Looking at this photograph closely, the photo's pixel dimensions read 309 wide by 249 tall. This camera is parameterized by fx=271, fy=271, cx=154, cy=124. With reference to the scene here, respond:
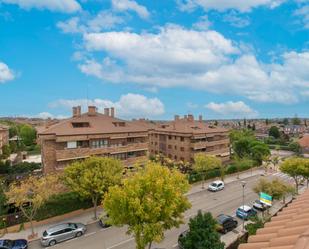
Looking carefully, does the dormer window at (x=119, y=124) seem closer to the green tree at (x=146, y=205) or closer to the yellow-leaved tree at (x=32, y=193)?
the yellow-leaved tree at (x=32, y=193)

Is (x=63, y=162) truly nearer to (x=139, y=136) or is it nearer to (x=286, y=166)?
(x=139, y=136)

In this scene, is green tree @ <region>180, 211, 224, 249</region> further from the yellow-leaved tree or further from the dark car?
the yellow-leaved tree

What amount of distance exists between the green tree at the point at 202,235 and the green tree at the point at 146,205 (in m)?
1.76

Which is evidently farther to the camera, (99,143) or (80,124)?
(80,124)

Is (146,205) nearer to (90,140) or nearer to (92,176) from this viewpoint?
(92,176)

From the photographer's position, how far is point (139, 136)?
47656mm

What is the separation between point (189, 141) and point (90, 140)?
2500 cm

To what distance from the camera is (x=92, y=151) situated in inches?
1598

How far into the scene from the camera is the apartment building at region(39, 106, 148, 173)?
37719 mm

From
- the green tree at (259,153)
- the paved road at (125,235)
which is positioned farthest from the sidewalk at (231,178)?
the paved road at (125,235)

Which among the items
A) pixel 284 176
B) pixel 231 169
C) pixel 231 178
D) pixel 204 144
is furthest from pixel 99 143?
pixel 284 176

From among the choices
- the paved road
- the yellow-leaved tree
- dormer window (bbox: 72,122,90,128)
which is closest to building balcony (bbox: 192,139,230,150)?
the paved road

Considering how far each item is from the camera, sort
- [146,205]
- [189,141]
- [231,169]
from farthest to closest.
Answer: [231,169] < [189,141] < [146,205]

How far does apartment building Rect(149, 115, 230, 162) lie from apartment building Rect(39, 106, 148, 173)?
14223 millimetres
